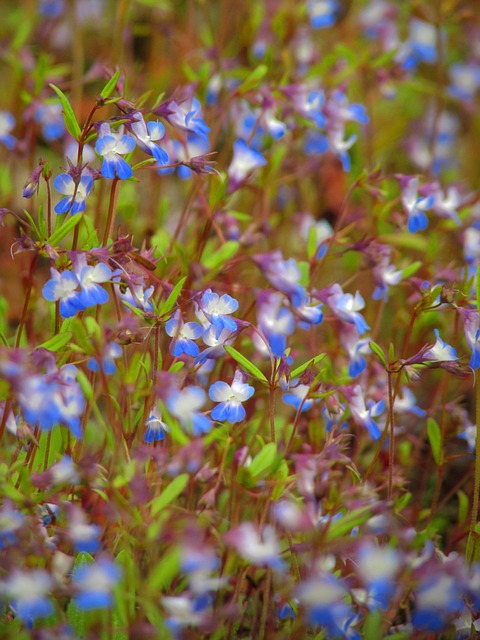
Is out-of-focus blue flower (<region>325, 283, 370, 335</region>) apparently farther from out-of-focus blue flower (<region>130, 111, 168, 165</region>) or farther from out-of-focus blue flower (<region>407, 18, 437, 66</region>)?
out-of-focus blue flower (<region>407, 18, 437, 66</region>)

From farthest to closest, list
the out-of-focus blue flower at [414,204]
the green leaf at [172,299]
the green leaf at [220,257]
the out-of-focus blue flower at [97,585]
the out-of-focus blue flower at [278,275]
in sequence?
the out-of-focus blue flower at [414,204]
the green leaf at [220,257]
the green leaf at [172,299]
the out-of-focus blue flower at [278,275]
the out-of-focus blue flower at [97,585]

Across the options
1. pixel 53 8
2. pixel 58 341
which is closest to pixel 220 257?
pixel 58 341

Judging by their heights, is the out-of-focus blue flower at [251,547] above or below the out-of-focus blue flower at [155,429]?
above

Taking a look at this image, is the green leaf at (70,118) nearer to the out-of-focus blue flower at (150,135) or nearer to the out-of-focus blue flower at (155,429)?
the out-of-focus blue flower at (150,135)

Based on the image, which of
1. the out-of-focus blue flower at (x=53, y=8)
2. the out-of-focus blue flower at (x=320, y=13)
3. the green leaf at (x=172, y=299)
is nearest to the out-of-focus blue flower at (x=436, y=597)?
the green leaf at (x=172, y=299)

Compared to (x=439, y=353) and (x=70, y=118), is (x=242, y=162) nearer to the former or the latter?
(x=70, y=118)

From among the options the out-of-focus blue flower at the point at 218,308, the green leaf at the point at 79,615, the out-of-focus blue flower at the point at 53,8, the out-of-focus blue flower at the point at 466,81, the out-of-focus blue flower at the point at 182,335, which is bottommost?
the green leaf at the point at 79,615
